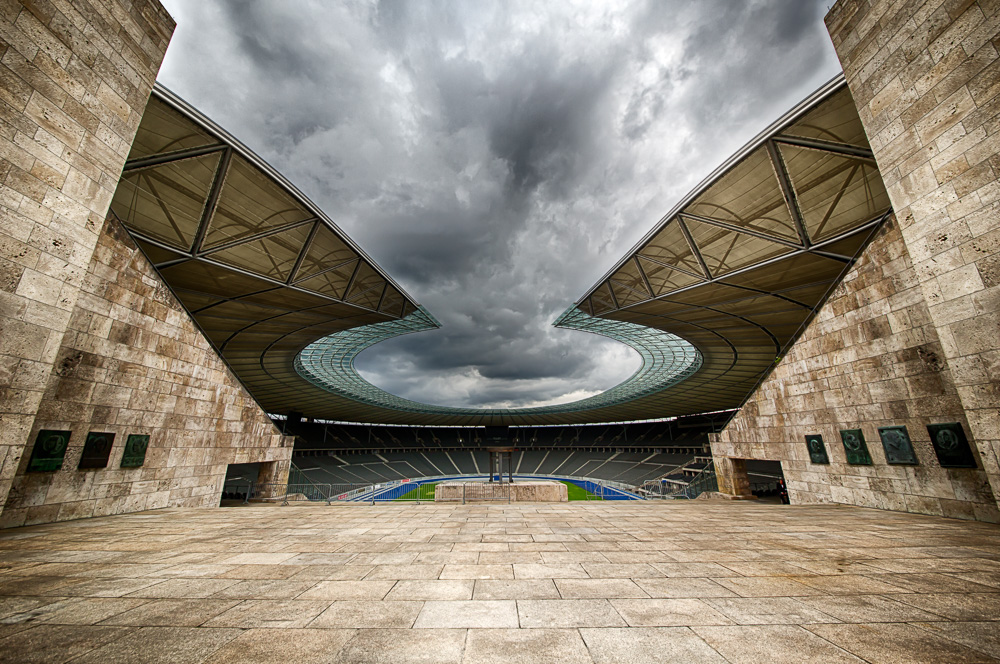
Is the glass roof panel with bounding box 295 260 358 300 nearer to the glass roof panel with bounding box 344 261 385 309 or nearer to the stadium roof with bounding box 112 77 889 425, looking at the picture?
the stadium roof with bounding box 112 77 889 425

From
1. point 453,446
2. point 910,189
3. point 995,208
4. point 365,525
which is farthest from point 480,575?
point 453,446

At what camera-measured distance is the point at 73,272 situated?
287 inches

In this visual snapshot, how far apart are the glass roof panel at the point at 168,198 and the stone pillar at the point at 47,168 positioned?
4.56 meters

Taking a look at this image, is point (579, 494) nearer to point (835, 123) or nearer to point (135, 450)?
point (835, 123)

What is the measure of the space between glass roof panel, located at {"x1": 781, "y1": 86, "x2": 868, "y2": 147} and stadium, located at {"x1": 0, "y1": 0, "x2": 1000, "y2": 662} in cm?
7

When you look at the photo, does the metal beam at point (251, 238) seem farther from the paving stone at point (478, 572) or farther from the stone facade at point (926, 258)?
the stone facade at point (926, 258)

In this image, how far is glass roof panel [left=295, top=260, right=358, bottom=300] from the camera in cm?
1948

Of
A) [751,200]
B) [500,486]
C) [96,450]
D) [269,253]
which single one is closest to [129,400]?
[96,450]

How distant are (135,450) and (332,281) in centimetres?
1199

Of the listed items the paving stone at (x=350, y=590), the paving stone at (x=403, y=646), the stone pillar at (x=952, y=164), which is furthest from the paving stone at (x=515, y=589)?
the stone pillar at (x=952, y=164)

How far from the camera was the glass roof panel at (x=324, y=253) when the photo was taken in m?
16.8

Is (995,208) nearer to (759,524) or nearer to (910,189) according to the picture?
(910,189)

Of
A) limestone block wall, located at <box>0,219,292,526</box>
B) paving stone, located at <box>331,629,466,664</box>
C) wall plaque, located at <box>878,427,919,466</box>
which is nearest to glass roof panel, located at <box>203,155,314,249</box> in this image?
limestone block wall, located at <box>0,219,292,526</box>

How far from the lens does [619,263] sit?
20.0 meters
